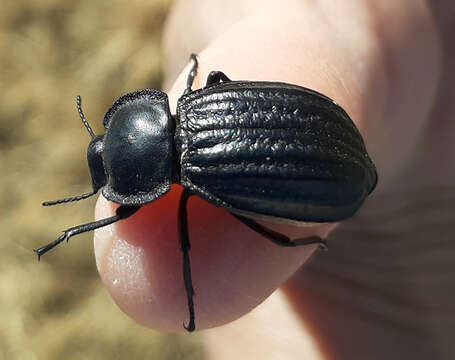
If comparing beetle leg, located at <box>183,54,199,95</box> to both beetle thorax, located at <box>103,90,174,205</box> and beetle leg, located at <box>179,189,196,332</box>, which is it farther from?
beetle leg, located at <box>179,189,196,332</box>

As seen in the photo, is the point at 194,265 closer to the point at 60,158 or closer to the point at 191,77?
the point at 191,77

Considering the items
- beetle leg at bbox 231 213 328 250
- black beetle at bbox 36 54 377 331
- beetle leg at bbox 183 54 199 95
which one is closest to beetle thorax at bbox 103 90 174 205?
black beetle at bbox 36 54 377 331

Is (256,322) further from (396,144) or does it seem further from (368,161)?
(368,161)

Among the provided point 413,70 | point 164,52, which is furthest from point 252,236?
point 164,52

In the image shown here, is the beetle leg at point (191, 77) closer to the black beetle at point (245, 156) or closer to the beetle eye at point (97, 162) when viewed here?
the black beetle at point (245, 156)

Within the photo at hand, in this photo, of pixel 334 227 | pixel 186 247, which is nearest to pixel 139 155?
pixel 186 247

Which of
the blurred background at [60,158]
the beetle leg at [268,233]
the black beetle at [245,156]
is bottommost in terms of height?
the blurred background at [60,158]

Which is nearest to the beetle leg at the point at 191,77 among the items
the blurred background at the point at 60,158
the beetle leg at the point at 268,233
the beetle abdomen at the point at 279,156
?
the beetle abdomen at the point at 279,156
